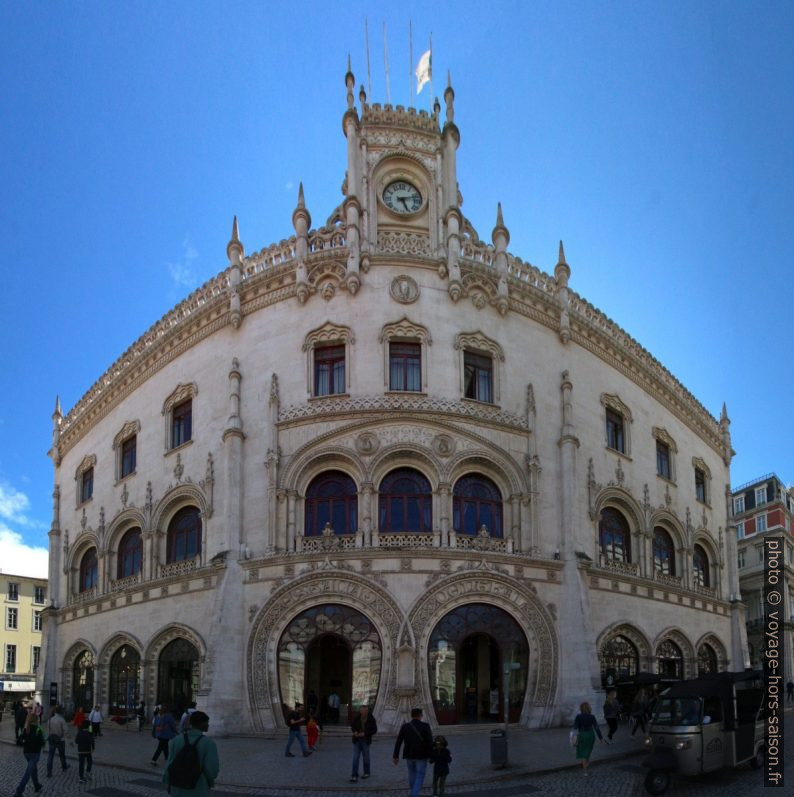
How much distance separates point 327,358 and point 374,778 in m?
16.9

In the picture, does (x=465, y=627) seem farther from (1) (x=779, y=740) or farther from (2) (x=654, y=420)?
(2) (x=654, y=420)

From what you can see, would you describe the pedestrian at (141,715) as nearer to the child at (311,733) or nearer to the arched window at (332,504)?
the arched window at (332,504)

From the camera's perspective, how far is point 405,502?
3009 cm

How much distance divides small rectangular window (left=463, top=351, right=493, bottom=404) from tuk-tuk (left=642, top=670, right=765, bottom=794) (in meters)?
15.6

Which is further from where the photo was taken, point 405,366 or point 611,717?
point 405,366

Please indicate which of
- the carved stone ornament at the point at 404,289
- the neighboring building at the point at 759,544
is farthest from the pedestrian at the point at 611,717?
the neighboring building at the point at 759,544

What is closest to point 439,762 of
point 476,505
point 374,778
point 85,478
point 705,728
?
point 374,778

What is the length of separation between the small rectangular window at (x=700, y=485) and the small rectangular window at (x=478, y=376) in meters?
17.5

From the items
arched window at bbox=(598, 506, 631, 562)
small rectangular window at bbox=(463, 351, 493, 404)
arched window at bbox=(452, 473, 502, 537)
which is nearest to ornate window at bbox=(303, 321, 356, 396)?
small rectangular window at bbox=(463, 351, 493, 404)

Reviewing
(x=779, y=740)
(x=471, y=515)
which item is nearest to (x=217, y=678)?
(x=471, y=515)

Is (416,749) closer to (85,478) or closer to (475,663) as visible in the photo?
(475,663)

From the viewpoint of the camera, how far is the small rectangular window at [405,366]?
3148cm

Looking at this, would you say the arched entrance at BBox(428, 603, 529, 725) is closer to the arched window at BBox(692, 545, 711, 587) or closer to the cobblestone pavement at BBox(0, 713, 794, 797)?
the cobblestone pavement at BBox(0, 713, 794, 797)

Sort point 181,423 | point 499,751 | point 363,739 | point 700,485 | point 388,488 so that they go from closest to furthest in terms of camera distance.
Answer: point 363,739 → point 499,751 → point 388,488 → point 181,423 → point 700,485
